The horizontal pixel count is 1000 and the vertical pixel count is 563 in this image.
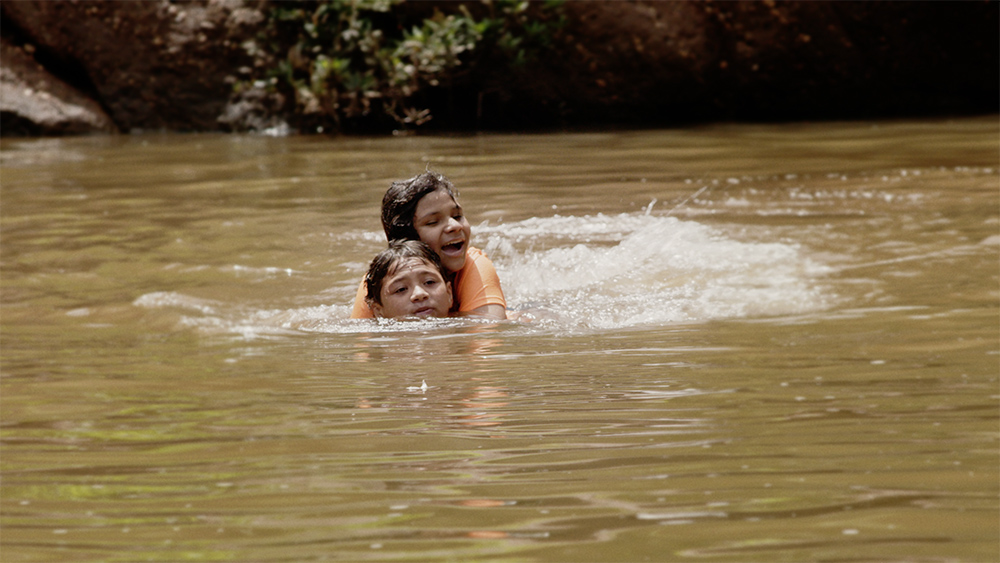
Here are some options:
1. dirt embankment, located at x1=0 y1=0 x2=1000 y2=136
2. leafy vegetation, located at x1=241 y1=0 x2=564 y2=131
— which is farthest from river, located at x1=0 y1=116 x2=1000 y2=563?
dirt embankment, located at x1=0 y1=0 x2=1000 y2=136

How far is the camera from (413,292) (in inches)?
217

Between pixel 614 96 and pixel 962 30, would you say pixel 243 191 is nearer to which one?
pixel 614 96

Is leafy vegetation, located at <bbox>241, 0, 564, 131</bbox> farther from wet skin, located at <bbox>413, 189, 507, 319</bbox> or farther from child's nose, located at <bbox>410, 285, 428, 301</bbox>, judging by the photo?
child's nose, located at <bbox>410, 285, 428, 301</bbox>

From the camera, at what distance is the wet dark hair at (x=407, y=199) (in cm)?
595

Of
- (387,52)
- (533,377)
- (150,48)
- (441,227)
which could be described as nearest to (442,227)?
(441,227)

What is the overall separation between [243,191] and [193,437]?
6.88 meters

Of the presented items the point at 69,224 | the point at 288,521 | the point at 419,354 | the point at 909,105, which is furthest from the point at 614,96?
the point at 288,521

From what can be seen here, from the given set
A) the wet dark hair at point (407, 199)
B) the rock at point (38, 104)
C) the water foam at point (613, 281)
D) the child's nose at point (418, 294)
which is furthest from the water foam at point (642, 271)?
the rock at point (38, 104)

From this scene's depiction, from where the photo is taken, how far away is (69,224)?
27.0ft

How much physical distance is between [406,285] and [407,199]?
2.07 ft

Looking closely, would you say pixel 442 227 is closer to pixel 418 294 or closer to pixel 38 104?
pixel 418 294

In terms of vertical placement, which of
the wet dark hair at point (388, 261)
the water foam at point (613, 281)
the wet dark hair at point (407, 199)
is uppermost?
the wet dark hair at point (407, 199)

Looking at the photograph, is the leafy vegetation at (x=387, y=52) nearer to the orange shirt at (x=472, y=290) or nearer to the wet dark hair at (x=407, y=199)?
the wet dark hair at (x=407, y=199)

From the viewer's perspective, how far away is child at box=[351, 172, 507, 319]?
585 cm
